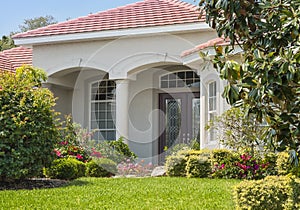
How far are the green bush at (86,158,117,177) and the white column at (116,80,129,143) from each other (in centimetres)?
224

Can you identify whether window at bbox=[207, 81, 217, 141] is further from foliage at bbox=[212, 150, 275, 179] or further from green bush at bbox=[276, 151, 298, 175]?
green bush at bbox=[276, 151, 298, 175]

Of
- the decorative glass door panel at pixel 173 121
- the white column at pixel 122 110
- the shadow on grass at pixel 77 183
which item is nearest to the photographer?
the shadow on grass at pixel 77 183

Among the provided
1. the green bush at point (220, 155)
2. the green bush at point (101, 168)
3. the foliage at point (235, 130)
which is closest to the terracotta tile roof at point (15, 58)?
the green bush at point (101, 168)

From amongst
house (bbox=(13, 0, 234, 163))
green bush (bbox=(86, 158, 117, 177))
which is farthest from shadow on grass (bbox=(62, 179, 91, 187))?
house (bbox=(13, 0, 234, 163))

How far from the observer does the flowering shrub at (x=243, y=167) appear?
1145 cm

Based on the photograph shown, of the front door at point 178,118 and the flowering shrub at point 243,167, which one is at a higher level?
the front door at point 178,118

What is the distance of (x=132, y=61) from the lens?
15992 millimetres

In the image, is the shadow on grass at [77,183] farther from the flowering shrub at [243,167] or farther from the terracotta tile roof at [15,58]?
the terracotta tile roof at [15,58]

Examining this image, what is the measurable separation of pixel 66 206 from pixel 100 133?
35.0 ft

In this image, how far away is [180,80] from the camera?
1739 centimetres

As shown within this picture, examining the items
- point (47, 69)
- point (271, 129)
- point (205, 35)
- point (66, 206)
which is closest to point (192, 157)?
point (205, 35)

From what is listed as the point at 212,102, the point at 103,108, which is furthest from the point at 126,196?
the point at 103,108

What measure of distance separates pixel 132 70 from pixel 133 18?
1.93 m

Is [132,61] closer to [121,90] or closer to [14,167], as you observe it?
[121,90]
